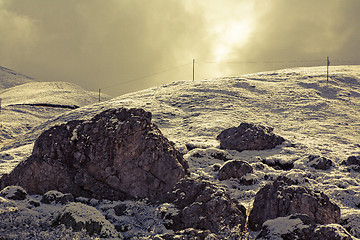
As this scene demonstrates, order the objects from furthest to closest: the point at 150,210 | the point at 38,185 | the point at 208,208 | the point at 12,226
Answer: the point at 38,185
the point at 150,210
the point at 208,208
the point at 12,226

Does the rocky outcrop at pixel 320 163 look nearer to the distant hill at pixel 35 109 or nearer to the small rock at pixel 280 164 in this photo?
the small rock at pixel 280 164

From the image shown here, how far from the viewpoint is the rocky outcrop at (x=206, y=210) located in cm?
1232

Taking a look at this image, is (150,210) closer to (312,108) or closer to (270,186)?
(270,186)

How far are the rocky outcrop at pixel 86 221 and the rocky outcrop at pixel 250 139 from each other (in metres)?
19.6

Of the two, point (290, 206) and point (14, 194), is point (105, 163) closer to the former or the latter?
point (14, 194)

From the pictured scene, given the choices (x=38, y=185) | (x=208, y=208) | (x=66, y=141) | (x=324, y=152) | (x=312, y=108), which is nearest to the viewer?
(x=208, y=208)


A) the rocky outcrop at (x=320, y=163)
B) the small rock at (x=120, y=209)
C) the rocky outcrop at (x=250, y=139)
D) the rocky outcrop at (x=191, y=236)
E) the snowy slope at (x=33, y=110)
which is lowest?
the small rock at (x=120, y=209)

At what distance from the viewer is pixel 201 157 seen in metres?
27.4

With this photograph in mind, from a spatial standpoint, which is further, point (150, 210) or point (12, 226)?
point (150, 210)

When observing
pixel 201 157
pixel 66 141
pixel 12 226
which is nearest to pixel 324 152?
pixel 201 157

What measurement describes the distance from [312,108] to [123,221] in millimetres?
49120

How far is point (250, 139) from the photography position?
A: 30.2m

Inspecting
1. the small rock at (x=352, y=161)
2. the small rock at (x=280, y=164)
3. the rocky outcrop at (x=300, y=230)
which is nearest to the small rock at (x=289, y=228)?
the rocky outcrop at (x=300, y=230)

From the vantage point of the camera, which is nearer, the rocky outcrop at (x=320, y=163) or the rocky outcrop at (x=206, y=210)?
the rocky outcrop at (x=206, y=210)
